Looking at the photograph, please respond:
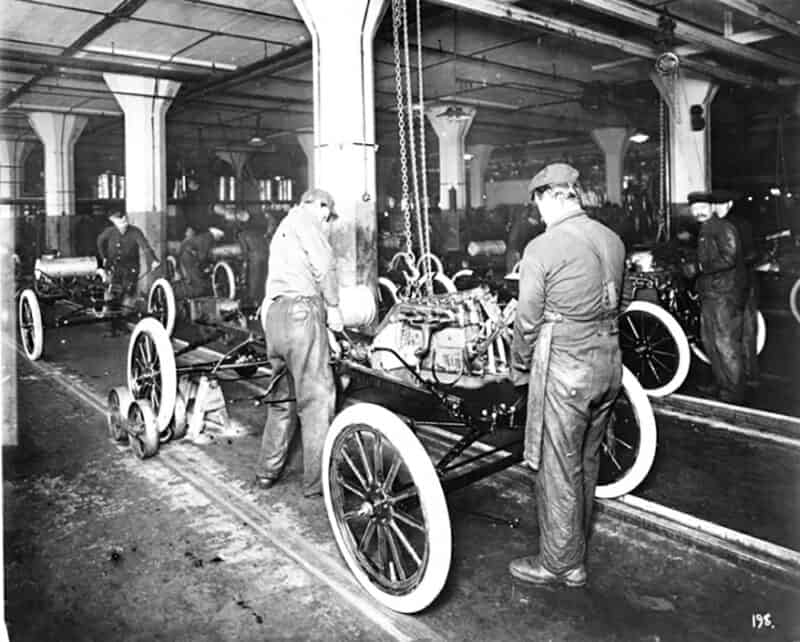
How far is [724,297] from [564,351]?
12.1 ft

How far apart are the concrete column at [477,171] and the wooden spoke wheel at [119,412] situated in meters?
17.7

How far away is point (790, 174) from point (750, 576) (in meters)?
13.4

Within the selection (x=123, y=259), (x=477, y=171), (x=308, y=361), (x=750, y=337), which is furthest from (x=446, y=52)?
(x=477, y=171)

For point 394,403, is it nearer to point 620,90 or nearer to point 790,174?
point 620,90

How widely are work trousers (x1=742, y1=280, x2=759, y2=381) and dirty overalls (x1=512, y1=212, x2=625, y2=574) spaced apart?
3.91 m

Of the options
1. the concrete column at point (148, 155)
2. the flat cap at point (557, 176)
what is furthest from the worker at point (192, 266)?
the flat cap at point (557, 176)

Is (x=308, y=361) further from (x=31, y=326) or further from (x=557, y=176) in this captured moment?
(x=31, y=326)

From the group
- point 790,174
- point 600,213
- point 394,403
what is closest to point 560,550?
point 394,403

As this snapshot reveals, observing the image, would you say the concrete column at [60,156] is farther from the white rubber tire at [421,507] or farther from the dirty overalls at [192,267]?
the white rubber tire at [421,507]

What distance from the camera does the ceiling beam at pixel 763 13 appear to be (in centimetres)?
816

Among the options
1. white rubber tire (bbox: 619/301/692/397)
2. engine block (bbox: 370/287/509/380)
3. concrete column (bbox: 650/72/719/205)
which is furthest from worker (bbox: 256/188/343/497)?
concrete column (bbox: 650/72/719/205)

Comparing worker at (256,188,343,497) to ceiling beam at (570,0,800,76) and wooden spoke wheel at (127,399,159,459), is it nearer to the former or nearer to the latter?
wooden spoke wheel at (127,399,159,459)

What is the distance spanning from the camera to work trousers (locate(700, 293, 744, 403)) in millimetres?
5832

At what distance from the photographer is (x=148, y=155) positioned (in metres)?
12.6
